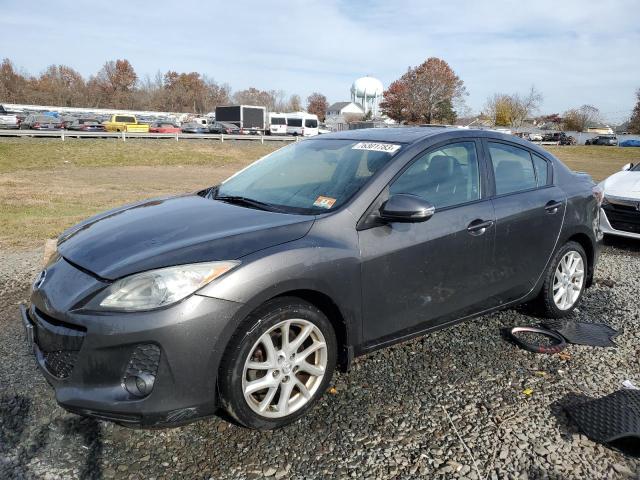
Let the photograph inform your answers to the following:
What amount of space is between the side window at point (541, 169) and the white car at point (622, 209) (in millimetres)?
3258

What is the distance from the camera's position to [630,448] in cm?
273

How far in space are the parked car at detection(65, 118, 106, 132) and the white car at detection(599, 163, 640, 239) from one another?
41.0 metres

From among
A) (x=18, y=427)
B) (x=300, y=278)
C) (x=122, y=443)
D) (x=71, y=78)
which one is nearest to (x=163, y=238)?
(x=300, y=278)

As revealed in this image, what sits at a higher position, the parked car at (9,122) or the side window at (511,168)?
the parked car at (9,122)

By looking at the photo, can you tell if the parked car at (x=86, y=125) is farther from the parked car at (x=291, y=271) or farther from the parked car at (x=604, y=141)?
the parked car at (x=604, y=141)

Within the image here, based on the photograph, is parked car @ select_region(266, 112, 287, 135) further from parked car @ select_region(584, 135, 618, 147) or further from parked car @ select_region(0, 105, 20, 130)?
parked car @ select_region(584, 135, 618, 147)

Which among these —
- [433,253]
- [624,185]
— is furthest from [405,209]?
[624,185]

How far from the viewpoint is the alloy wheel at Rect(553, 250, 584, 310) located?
4.33m

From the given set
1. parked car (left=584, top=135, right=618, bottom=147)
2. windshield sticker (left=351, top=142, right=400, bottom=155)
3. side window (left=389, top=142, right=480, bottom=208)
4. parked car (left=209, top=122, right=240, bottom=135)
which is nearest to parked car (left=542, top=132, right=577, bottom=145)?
parked car (left=584, top=135, right=618, bottom=147)

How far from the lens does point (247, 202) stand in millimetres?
3473

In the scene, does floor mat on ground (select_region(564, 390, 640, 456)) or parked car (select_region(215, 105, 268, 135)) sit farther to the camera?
parked car (select_region(215, 105, 268, 135))

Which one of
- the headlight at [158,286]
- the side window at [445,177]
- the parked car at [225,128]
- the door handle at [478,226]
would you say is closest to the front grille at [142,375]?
the headlight at [158,286]

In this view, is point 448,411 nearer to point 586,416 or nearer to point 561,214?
point 586,416

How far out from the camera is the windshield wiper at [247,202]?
3302 millimetres
